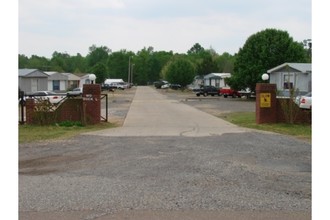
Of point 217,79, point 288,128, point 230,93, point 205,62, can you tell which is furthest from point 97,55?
point 288,128

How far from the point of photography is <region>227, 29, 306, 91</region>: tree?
4391cm

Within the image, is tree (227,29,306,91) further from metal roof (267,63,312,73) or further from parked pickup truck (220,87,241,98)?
parked pickup truck (220,87,241,98)

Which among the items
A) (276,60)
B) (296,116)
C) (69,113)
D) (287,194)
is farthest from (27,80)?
(287,194)

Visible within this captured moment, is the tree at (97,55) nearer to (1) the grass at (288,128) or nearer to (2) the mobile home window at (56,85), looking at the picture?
(2) the mobile home window at (56,85)

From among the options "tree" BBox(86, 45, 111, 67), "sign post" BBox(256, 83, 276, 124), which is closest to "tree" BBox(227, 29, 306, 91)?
"sign post" BBox(256, 83, 276, 124)

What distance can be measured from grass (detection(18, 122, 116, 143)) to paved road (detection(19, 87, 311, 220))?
1054mm

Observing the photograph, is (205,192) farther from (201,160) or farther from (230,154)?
(230,154)

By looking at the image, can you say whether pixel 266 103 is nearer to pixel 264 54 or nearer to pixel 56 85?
pixel 264 54

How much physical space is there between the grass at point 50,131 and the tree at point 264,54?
92.4 feet

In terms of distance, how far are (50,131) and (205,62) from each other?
6966 cm

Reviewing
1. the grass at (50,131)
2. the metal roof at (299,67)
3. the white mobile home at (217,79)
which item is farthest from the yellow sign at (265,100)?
the white mobile home at (217,79)

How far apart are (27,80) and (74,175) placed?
162 feet

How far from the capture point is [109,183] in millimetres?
7312

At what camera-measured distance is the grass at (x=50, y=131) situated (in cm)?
1380
